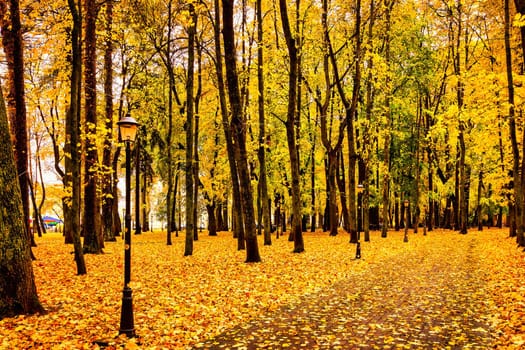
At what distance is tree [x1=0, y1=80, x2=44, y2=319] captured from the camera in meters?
8.00

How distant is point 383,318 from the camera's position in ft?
27.1

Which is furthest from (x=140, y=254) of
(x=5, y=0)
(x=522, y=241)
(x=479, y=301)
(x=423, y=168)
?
(x=423, y=168)

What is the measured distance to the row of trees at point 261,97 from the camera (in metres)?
16.7

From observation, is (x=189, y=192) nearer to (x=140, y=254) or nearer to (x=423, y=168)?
(x=140, y=254)

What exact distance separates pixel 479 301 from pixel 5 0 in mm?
18652

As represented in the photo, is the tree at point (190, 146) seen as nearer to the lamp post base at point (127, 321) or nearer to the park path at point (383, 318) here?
the park path at point (383, 318)

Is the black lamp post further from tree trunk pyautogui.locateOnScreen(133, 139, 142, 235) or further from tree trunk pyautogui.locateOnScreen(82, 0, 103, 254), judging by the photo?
tree trunk pyautogui.locateOnScreen(133, 139, 142, 235)

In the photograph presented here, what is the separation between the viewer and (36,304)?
8414 mm

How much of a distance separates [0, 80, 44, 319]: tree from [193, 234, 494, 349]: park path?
3.74 m

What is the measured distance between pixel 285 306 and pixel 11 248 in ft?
18.5

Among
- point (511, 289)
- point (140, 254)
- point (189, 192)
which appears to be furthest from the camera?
point (140, 254)

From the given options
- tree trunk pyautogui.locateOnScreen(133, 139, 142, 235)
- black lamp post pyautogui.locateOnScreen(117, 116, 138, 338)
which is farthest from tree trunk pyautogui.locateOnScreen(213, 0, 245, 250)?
tree trunk pyautogui.locateOnScreen(133, 139, 142, 235)

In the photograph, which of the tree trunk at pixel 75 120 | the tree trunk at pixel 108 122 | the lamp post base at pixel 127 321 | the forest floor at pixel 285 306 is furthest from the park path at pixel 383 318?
the tree trunk at pixel 108 122

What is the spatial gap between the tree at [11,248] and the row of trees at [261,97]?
4.65m
